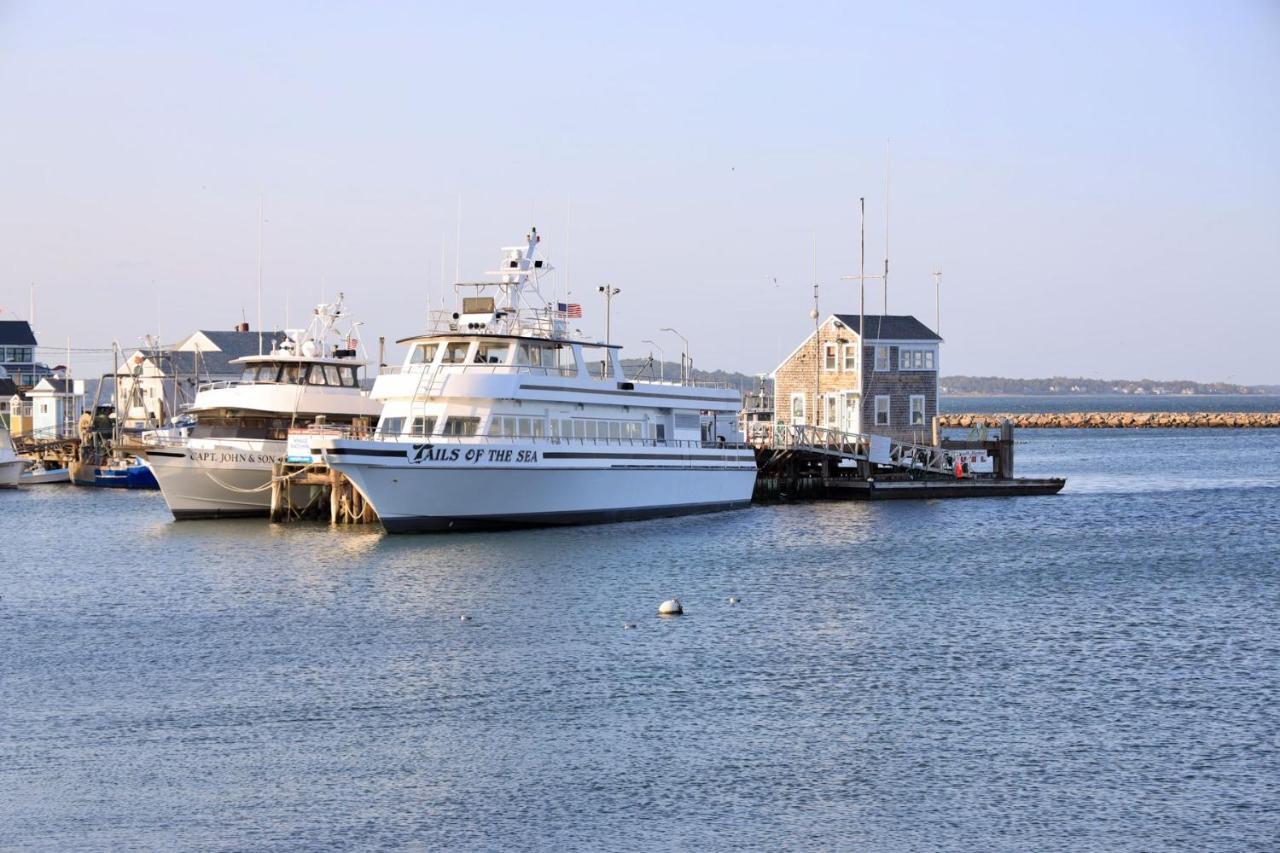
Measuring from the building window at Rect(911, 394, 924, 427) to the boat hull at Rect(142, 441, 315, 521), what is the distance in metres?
26.5

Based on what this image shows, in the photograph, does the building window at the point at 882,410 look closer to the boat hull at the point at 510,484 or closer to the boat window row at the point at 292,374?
the boat hull at the point at 510,484

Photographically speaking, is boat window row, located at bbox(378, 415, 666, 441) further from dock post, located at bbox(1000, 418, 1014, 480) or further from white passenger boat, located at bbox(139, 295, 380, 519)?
dock post, located at bbox(1000, 418, 1014, 480)

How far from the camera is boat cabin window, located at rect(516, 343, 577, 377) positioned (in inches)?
1866

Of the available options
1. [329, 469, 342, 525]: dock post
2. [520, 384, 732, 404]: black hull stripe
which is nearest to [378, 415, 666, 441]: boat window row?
[520, 384, 732, 404]: black hull stripe

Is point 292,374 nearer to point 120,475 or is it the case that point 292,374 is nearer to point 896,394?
point 120,475

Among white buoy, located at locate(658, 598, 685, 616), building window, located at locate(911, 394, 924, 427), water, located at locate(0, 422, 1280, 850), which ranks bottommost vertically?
water, located at locate(0, 422, 1280, 850)

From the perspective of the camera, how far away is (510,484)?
148 ft

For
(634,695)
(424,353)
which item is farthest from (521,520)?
(634,695)

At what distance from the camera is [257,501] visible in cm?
5428

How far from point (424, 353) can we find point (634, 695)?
80.2ft

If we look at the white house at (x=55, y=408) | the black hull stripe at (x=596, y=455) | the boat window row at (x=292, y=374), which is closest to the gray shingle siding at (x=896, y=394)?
the black hull stripe at (x=596, y=455)

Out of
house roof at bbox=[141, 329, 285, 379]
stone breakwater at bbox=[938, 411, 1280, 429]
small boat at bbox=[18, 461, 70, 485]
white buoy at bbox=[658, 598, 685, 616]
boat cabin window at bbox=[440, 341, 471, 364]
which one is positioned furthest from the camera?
stone breakwater at bbox=[938, 411, 1280, 429]

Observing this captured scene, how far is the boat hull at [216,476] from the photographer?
52.4m

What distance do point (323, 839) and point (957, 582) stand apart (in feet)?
77.8
